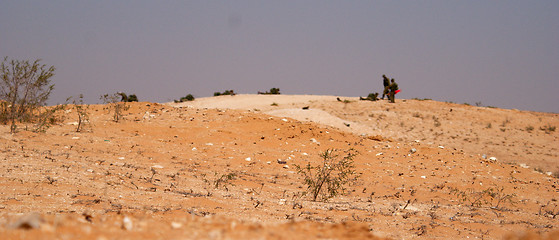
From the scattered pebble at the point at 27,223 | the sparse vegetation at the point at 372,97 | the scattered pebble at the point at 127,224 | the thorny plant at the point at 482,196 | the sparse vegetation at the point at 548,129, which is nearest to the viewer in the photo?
the scattered pebble at the point at 27,223

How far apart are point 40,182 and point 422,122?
19.1m

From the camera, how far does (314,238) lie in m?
2.84

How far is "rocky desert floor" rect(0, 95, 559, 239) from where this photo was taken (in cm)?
321

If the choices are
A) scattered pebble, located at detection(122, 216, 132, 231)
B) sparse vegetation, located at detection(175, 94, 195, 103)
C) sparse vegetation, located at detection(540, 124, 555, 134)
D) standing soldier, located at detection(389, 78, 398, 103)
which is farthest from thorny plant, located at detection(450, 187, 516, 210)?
sparse vegetation, located at detection(175, 94, 195, 103)

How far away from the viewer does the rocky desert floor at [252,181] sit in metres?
3.21

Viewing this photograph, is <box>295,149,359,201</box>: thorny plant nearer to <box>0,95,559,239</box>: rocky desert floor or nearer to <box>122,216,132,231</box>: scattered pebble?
<box>0,95,559,239</box>: rocky desert floor

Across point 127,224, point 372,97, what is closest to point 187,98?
point 372,97

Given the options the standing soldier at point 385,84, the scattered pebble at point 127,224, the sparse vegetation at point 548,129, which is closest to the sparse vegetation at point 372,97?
the standing soldier at point 385,84

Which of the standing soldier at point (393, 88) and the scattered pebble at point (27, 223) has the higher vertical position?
the standing soldier at point (393, 88)

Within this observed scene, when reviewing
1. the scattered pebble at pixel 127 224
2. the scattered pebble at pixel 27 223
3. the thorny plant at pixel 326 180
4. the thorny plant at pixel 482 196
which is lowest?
the thorny plant at pixel 482 196

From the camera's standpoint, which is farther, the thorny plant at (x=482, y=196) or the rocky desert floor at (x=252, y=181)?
the thorny plant at (x=482, y=196)

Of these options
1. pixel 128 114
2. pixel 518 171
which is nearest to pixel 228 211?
pixel 518 171

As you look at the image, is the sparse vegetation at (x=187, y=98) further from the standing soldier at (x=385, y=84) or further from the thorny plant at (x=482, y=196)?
the thorny plant at (x=482, y=196)

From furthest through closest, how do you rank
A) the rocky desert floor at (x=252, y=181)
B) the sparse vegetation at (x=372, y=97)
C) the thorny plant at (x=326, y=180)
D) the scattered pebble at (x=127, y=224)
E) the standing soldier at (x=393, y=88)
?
the sparse vegetation at (x=372, y=97) < the standing soldier at (x=393, y=88) < the thorny plant at (x=326, y=180) < the rocky desert floor at (x=252, y=181) < the scattered pebble at (x=127, y=224)
